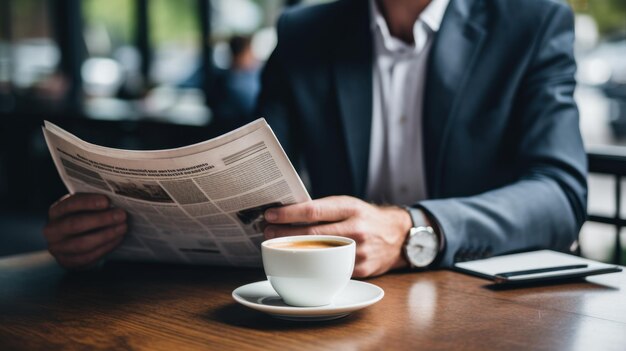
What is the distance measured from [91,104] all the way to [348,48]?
23.1 ft

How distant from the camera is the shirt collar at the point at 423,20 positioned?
5.51 feet

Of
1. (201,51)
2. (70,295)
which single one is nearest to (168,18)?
(201,51)

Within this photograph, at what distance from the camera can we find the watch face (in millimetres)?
1230

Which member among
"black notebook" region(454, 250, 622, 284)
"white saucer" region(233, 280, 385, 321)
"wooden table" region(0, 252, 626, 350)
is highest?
"white saucer" region(233, 280, 385, 321)

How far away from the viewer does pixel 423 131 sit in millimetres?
1648

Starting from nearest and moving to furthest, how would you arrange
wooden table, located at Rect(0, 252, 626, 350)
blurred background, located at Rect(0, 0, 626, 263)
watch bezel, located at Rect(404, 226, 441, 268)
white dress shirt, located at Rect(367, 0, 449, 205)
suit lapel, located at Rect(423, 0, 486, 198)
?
wooden table, located at Rect(0, 252, 626, 350)
watch bezel, located at Rect(404, 226, 441, 268)
suit lapel, located at Rect(423, 0, 486, 198)
white dress shirt, located at Rect(367, 0, 449, 205)
blurred background, located at Rect(0, 0, 626, 263)

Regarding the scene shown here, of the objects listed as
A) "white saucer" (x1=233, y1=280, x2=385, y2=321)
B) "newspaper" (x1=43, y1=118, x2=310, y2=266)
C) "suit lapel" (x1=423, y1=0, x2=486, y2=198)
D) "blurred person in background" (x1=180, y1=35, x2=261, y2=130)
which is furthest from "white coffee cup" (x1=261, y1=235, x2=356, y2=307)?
"blurred person in background" (x1=180, y1=35, x2=261, y2=130)

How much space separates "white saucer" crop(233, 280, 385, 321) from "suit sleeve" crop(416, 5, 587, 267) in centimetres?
26

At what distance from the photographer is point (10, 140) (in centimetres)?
710

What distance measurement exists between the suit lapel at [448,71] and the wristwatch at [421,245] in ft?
1.33

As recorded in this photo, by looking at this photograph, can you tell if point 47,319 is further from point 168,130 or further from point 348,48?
point 168,130

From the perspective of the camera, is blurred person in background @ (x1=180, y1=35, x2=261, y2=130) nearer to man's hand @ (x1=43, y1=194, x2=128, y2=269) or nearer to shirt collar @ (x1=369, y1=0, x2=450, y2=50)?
shirt collar @ (x1=369, y1=0, x2=450, y2=50)

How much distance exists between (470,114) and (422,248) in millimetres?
467

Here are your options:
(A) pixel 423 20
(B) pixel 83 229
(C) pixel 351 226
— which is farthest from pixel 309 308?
(A) pixel 423 20
